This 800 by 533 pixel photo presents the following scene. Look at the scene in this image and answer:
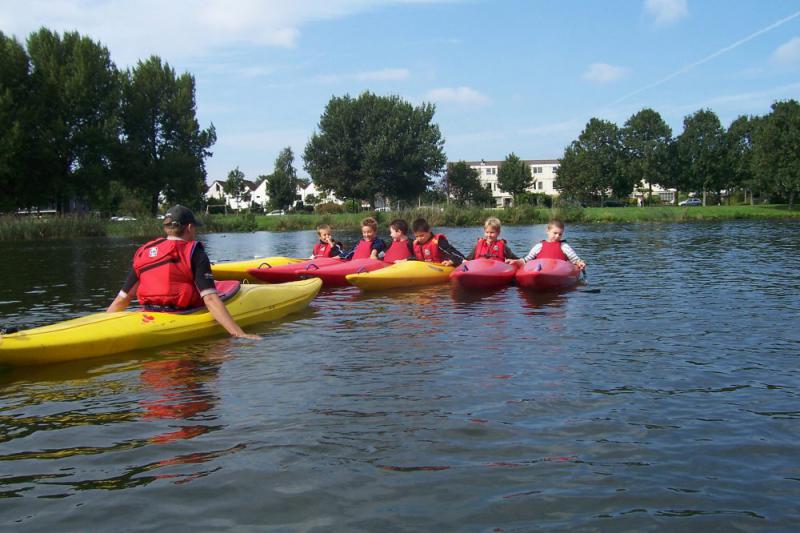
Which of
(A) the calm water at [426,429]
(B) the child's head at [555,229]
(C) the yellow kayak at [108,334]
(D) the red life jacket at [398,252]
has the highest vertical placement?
(B) the child's head at [555,229]

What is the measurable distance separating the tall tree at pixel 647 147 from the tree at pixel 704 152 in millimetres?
1977

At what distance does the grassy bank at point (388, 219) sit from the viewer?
3447cm

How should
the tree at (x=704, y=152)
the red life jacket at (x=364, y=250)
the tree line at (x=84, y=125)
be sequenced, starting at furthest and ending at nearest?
the tree at (x=704, y=152) → the tree line at (x=84, y=125) → the red life jacket at (x=364, y=250)

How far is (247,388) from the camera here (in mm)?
5555

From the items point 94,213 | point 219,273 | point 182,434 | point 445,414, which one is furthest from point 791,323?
point 94,213

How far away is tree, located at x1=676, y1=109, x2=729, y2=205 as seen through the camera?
76.9 metres

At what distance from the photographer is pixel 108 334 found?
684 cm

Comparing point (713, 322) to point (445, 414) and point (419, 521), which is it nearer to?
point (445, 414)

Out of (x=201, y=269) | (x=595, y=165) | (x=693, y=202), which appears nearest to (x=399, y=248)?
(x=201, y=269)

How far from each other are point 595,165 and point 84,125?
54.5 metres

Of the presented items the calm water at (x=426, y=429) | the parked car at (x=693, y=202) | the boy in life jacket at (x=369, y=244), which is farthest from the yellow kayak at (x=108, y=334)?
the parked car at (x=693, y=202)

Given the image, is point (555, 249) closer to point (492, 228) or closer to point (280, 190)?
point (492, 228)

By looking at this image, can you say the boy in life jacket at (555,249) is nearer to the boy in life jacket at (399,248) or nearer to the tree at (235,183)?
the boy in life jacket at (399,248)

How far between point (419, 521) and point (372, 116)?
185ft
